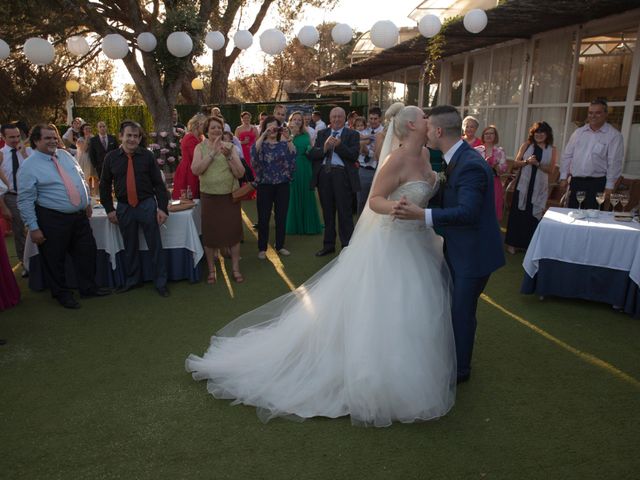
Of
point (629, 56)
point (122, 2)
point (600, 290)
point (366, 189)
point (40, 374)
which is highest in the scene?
point (122, 2)

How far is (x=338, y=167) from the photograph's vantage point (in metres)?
6.66

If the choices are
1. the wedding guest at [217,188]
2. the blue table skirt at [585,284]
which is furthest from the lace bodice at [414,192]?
the wedding guest at [217,188]

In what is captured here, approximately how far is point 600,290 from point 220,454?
3.91 metres

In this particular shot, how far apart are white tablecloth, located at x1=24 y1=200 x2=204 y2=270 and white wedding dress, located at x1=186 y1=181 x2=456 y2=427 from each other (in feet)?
7.58

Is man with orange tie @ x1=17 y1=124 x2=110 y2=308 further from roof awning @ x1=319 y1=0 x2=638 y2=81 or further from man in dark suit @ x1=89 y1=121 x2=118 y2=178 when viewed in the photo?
roof awning @ x1=319 y1=0 x2=638 y2=81

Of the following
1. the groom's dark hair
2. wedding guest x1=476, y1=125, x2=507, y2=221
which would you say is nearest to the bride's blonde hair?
the groom's dark hair

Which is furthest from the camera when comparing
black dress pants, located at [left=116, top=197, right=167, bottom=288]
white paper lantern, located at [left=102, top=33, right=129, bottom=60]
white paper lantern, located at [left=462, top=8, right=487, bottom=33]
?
white paper lantern, located at [left=102, top=33, right=129, bottom=60]

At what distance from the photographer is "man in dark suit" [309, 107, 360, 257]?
6.60 meters

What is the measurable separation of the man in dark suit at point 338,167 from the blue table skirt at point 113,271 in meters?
1.90

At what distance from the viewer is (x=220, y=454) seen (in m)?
2.76

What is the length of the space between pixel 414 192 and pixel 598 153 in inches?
145

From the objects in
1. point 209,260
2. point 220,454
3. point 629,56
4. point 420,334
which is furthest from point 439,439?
point 629,56

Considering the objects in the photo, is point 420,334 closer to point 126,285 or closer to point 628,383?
point 628,383

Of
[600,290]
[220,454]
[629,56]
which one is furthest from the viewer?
Answer: [629,56]
